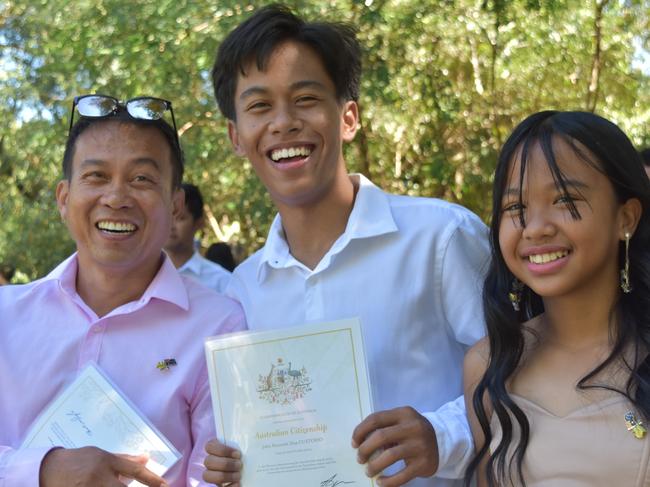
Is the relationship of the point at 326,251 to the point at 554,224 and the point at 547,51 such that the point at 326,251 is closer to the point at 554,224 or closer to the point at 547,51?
the point at 554,224

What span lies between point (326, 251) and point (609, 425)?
120 centimetres

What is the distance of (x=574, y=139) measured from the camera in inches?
103

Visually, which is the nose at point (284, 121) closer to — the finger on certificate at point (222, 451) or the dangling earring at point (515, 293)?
the dangling earring at point (515, 293)

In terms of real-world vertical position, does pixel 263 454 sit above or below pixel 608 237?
below

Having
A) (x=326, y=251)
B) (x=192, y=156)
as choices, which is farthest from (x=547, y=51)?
(x=326, y=251)

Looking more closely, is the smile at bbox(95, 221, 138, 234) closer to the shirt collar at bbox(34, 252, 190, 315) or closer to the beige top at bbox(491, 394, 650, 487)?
the shirt collar at bbox(34, 252, 190, 315)

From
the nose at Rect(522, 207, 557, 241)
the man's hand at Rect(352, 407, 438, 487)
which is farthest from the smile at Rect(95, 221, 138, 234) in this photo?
the nose at Rect(522, 207, 557, 241)

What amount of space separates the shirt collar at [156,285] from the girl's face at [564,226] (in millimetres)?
1216

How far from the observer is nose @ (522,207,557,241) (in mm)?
2551

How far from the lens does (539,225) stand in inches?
101

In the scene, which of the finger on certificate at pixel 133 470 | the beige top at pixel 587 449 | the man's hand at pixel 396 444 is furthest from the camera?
the finger on certificate at pixel 133 470

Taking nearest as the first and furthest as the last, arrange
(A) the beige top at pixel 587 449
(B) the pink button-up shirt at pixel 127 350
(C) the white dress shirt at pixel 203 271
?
(A) the beige top at pixel 587 449 < (B) the pink button-up shirt at pixel 127 350 < (C) the white dress shirt at pixel 203 271

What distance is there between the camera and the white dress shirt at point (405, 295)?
2900mm
